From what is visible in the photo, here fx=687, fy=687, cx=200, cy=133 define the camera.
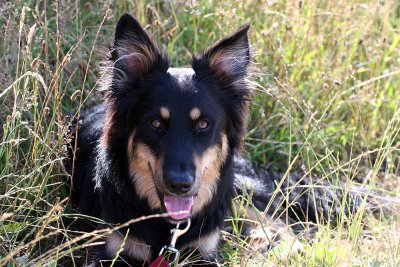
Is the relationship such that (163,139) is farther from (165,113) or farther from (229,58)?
(229,58)

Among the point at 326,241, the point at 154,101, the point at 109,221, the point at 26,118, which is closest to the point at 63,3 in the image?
the point at 26,118

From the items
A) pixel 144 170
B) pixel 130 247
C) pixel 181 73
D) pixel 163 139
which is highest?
pixel 181 73

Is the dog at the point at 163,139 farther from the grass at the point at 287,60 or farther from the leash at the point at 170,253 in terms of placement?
the grass at the point at 287,60

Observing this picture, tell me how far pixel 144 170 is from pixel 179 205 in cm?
30

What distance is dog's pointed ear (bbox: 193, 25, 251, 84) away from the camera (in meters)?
3.88

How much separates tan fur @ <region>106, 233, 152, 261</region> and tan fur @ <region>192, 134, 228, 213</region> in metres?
0.36

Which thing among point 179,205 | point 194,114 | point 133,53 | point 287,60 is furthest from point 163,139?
point 287,60

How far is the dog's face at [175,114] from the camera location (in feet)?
11.8

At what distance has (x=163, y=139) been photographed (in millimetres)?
3619

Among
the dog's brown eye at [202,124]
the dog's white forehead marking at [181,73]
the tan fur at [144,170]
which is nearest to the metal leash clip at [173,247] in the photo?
the tan fur at [144,170]

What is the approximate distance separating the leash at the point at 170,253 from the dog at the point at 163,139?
51mm

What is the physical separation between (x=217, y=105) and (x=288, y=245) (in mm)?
926

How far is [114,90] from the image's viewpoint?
385 centimetres

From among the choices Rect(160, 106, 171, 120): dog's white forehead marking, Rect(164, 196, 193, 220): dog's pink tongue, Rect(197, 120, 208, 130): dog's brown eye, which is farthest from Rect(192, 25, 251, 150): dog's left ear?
Rect(164, 196, 193, 220): dog's pink tongue
